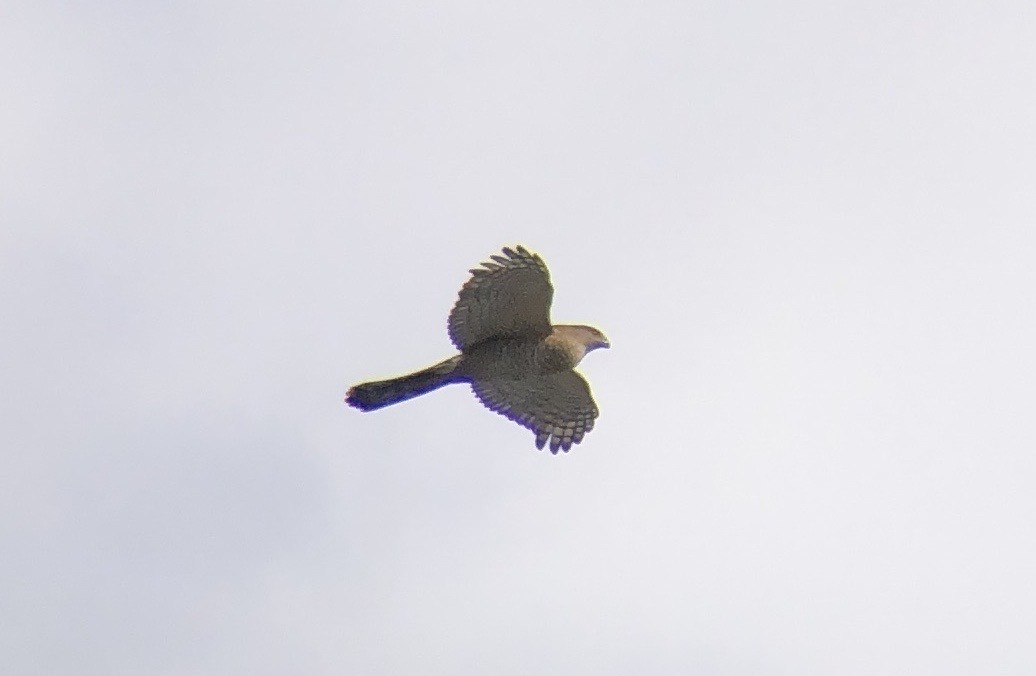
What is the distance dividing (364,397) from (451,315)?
123 cm

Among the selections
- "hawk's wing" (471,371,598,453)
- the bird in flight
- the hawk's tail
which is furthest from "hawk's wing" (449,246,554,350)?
"hawk's wing" (471,371,598,453)

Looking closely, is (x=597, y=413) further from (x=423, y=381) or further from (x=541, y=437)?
(x=423, y=381)

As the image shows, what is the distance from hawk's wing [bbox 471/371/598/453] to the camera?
17.2 meters

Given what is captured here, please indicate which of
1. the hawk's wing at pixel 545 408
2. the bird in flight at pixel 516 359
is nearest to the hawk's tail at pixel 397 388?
the bird in flight at pixel 516 359

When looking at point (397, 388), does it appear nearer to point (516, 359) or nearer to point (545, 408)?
point (516, 359)

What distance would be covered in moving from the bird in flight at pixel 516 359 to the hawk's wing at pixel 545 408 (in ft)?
0.04

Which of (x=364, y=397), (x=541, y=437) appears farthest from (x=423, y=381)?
(x=541, y=437)

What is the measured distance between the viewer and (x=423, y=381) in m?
16.2

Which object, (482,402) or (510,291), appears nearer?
(510,291)

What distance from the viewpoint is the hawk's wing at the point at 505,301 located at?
1533cm

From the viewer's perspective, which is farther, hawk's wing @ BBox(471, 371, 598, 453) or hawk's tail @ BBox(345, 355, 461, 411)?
hawk's wing @ BBox(471, 371, 598, 453)

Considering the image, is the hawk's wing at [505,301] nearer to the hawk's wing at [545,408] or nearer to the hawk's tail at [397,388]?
the hawk's tail at [397,388]

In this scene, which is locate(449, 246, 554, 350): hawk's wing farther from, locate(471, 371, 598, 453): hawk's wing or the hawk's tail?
locate(471, 371, 598, 453): hawk's wing

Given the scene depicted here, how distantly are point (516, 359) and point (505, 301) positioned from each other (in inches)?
33.0
